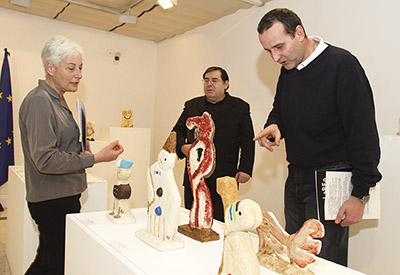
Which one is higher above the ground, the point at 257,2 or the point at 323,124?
the point at 257,2

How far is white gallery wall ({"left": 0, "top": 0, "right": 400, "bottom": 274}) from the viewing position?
9.49 ft

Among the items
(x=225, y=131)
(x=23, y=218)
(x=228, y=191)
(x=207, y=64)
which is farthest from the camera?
(x=207, y=64)

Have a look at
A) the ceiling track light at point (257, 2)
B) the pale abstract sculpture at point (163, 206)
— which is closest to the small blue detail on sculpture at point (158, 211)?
the pale abstract sculpture at point (163, 206)

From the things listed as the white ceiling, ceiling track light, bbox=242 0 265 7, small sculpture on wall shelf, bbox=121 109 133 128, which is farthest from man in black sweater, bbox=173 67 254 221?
small sculpture on wall shelf, bbox=121 109 133 128

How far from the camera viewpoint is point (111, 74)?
5711mm

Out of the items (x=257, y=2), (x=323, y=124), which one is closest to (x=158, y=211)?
(x=323, y=124)

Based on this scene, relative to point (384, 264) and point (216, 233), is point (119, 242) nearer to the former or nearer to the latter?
point (216, 233)

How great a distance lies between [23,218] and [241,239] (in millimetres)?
1820

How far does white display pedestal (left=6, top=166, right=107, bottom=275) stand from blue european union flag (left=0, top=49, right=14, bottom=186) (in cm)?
218

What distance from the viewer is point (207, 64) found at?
487 cm

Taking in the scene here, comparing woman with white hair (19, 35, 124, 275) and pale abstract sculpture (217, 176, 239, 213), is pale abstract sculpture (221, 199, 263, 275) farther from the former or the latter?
woman with white hair (19, 35, 124, 275)

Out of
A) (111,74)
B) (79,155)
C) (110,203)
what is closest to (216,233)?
(79,155)

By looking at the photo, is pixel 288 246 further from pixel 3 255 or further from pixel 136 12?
pixel 136 12

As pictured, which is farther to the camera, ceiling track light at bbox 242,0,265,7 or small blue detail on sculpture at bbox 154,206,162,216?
ceiling track light at bbox 242,0,265,7
